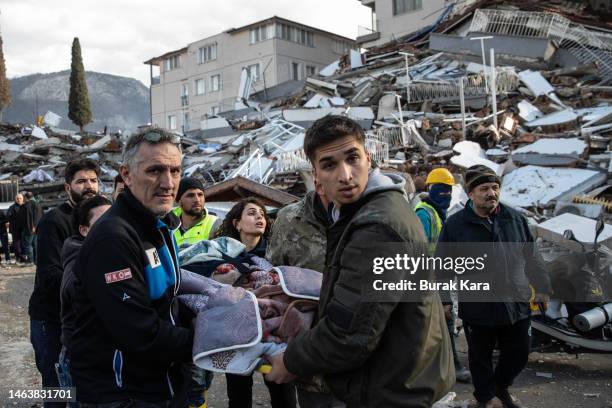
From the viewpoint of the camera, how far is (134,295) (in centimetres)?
200

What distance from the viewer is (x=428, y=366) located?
1.89 metres

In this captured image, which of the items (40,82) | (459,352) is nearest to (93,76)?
(40,82)

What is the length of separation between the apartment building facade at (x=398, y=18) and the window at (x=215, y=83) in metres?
12.5

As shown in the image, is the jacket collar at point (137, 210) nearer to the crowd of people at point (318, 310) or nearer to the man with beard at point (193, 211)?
the crowd of people at point (318, 310)

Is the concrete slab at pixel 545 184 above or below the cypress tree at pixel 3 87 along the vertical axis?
below

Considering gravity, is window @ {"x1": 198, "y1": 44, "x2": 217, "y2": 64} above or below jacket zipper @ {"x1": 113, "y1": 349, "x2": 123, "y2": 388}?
above

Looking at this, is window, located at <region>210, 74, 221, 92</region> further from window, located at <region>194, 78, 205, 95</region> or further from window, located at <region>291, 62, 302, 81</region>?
window, located at <region>291, 62, 302, 81</region>

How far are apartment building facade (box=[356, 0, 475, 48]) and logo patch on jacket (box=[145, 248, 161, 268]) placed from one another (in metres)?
33.3

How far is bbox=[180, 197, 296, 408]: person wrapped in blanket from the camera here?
233 cm

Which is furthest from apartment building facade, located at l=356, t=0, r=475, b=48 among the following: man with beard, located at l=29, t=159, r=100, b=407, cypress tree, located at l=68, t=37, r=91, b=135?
man with beard, located at l=29, t=159, r=100, b=407

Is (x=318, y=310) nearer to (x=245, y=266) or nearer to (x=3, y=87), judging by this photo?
(x=245, y=266)

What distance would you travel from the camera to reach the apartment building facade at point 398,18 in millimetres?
33125

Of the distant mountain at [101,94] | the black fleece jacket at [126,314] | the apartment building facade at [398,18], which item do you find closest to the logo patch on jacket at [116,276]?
the black fleece jacket at [126,314]

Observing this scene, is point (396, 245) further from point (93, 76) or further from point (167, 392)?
point (93, 76)
